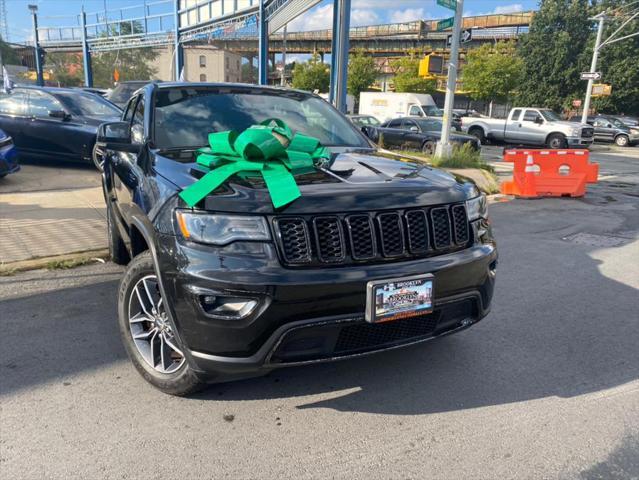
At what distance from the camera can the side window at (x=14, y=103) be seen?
9977 mm

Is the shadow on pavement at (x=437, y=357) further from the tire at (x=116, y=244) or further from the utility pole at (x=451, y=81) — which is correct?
the utility pole at (x=451, y=81)

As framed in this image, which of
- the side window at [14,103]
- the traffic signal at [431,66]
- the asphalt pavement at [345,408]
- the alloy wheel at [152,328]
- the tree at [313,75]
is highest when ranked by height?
the tree at [313,75]

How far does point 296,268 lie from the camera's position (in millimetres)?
2385

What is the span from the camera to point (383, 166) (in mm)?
3207

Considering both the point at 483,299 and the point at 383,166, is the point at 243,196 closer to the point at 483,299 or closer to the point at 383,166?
the point at 383,166

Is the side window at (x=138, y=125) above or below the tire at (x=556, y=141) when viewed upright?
above

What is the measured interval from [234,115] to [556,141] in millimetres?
21555

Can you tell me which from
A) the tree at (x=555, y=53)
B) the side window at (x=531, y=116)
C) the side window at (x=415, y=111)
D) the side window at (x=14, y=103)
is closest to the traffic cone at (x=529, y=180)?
the side window at (x=14, y=103)

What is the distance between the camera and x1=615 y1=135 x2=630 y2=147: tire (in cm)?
2720

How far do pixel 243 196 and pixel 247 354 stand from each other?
0.74 m

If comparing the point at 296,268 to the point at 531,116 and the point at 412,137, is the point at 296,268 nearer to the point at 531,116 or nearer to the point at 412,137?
the point at 412,137

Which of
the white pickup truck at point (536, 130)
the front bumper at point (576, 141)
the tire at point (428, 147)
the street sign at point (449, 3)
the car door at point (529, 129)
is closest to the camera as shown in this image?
the street sign at point (449, 3)

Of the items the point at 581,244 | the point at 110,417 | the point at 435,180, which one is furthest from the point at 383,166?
the point at 581,244

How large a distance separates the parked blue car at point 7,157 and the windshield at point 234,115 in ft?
18.1
